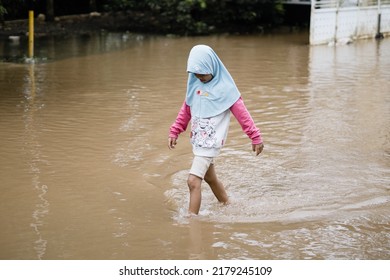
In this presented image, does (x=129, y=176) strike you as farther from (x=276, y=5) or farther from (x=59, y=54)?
(x=276, y=5)

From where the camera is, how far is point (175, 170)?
733cm

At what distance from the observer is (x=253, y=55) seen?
1656 cm

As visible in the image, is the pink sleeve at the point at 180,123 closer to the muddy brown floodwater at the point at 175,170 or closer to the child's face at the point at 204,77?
the child's face at the point at 204,77

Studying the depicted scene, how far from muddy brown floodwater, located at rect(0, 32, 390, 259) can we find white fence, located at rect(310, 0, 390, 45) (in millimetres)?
4814

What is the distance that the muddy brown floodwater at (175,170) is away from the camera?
5.36 meters

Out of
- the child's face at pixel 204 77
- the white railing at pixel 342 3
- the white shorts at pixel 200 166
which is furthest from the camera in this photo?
the white railing at pixel 342 3

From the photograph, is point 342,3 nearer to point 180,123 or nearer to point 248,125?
point 180,123

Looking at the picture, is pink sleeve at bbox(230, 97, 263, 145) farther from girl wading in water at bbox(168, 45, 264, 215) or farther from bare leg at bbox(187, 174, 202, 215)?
bare leg at bbox(187, 174, 202, 215)

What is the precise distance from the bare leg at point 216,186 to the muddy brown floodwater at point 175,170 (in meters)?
0.12

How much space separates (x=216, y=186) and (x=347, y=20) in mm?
14651

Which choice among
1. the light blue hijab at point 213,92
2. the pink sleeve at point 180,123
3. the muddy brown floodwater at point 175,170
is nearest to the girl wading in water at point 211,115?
the light blue hijab at point 213,92

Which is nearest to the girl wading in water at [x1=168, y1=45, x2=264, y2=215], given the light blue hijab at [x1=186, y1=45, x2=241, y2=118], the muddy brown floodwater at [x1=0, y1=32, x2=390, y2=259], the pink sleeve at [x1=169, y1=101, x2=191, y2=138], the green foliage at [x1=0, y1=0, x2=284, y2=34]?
the light blue hijab at [x1=186, y1=45, x2=241, y2=118]

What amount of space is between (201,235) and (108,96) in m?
6.12
